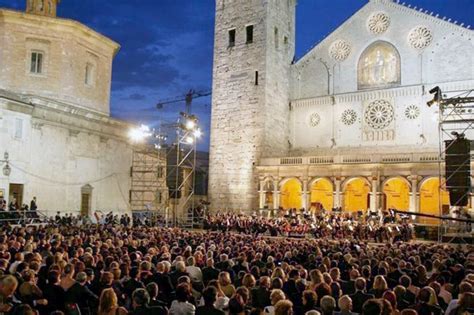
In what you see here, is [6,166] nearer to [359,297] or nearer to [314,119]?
[359,297]

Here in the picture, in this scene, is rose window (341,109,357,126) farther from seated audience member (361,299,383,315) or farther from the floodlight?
seated audience member (361,299,383,315)

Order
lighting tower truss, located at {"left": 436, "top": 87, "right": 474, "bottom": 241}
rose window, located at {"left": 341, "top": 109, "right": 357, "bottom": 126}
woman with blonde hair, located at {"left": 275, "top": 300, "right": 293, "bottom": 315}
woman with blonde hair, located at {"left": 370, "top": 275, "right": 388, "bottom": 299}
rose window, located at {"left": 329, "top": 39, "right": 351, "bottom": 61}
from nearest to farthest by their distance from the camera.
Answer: woman with blonde hair, located at {"left": 275, "top": 300, "right": 293, "bottom": 315} → woman with blonde hair, located at {"left": 370, "top": 275, "right": 388, "bottom": 299} → lighting tower truss, located at {"left": 436, "top": 87, "right": 474, "bottom": 241} → rose window, located at {"left": 341, "top": 109, "right": 357, "bottom": 126} → rose window, located at {"left": 329, "top": 39, "right": 351, "bottom": 61}

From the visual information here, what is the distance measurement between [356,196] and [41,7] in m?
26.3

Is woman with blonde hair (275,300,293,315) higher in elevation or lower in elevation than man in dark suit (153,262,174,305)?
higher

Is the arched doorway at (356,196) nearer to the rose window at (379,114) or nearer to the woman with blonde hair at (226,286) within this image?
the rose window at (379,114)

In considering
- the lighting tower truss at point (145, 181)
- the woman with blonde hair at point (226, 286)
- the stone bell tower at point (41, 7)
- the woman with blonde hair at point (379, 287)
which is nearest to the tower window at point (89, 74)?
the stone bell tower at point (41, 7)

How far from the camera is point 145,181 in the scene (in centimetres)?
3170

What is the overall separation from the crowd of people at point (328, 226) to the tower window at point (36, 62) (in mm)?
14896

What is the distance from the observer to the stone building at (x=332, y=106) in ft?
98.2

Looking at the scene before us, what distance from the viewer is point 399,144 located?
3127cm

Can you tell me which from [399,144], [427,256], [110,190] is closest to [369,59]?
[399,144]

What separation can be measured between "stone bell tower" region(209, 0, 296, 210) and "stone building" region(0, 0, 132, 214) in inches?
307

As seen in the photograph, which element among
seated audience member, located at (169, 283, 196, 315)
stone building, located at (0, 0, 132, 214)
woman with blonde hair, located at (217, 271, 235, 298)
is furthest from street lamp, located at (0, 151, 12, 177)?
seated audience member, located at (169, 283, 196, 315)

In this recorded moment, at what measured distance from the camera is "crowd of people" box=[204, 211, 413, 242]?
2314cm
